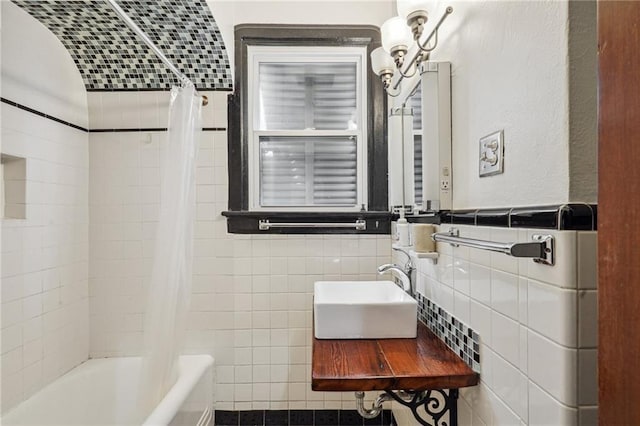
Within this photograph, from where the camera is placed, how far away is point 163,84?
199 cm

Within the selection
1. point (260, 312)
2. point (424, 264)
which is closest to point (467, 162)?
point (424, 264)

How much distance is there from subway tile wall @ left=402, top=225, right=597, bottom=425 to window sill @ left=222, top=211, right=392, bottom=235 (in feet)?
3.07

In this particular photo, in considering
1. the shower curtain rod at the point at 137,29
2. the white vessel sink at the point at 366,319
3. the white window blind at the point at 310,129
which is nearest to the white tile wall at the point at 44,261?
the shower curtain rod at the point at 137,29

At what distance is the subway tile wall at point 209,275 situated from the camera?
1979 mm

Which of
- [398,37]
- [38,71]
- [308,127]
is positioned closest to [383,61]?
[398,37]

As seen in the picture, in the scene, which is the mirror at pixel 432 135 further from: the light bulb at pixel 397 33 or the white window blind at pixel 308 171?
the white window blind at pixel 308 171

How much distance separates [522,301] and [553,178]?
28cm

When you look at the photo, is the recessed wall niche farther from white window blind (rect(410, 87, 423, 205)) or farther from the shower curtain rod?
white window blind (rect(410, 87, 423, 205))

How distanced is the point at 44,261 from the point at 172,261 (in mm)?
682

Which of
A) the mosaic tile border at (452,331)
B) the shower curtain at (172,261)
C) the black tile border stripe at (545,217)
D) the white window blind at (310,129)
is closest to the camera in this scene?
the black tile border stripe at (545,217)

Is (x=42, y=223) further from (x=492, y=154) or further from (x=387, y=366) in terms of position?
(x=492, y=154)

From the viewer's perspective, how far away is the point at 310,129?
82.1 inches

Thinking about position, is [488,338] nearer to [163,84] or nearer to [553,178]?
[553,178]

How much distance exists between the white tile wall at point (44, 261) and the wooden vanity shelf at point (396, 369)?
54.0 inches
